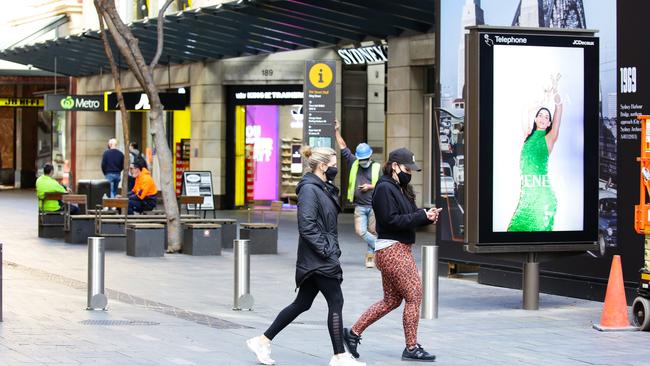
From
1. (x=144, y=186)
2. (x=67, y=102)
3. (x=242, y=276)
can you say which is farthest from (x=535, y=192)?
(x=67, y=102)

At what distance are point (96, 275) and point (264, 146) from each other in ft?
76.9

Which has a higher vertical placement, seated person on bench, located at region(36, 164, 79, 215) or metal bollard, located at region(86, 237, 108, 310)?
seated person on bench, located at region(36, 164, 79, 215)

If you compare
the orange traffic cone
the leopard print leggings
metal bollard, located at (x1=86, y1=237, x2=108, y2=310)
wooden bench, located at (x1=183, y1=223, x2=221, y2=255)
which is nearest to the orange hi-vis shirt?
wooden bench, located at (x1=183, y1=223, x2=221, y2=255)

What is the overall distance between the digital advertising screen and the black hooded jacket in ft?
11.1

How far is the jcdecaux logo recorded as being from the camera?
3631 cm

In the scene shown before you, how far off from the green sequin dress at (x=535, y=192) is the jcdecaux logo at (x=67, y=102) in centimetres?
2320

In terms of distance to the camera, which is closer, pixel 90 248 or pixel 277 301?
pixel 90 248

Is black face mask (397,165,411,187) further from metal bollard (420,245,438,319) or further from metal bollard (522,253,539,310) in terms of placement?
metal bollard (522,253,539,310)

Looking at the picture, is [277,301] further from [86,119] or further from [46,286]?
[86,119]

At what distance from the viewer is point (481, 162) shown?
14633 mm

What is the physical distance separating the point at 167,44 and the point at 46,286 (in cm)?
1931

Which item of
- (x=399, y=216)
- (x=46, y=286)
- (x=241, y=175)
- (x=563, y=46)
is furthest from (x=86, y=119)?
(x=399, y=216)

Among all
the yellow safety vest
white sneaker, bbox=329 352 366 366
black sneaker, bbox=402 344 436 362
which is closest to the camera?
white sneaker, bbox=329 352 366 366

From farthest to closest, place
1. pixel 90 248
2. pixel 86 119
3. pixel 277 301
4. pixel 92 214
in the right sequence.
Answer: pixel 86 119
pixel 92 214
pixel 277 301
pixel 90 248
